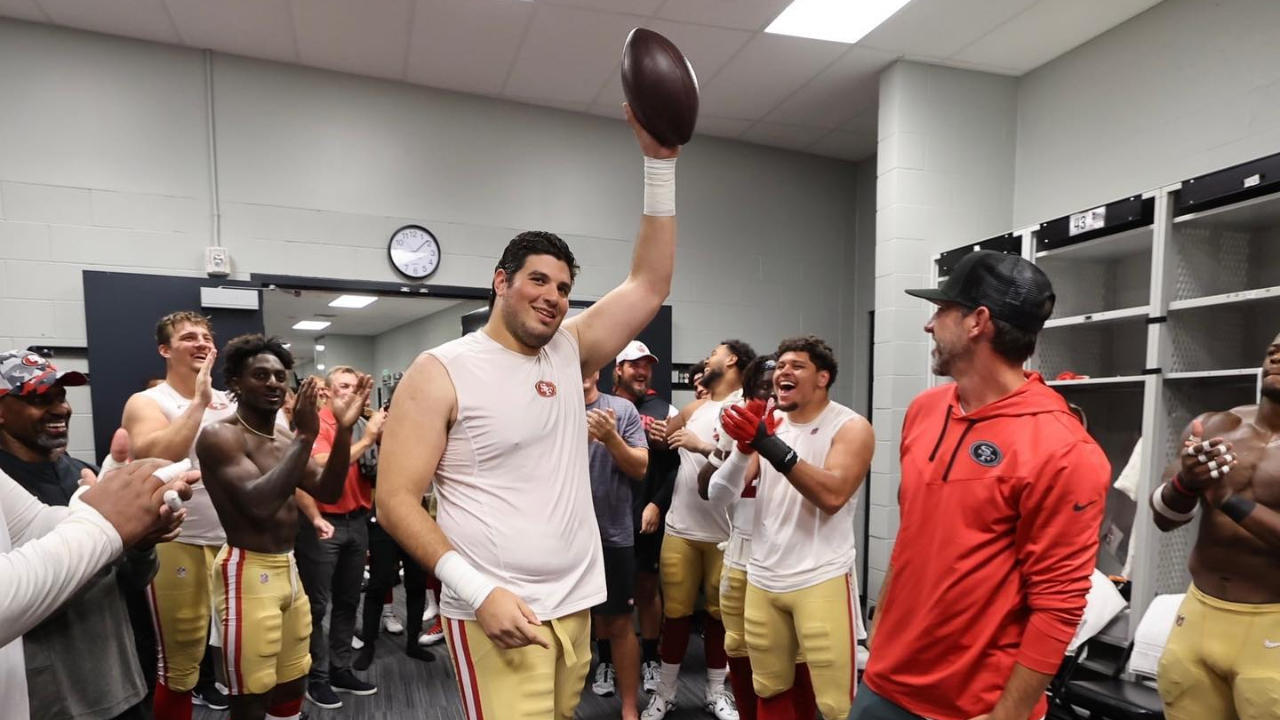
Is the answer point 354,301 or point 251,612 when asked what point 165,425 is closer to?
point 251,612

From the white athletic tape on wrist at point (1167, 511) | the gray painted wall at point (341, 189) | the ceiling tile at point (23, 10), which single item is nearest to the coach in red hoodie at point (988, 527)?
the white athletic tape on wrist at point (1167, 511)

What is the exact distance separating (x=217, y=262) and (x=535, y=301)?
3.32 meters

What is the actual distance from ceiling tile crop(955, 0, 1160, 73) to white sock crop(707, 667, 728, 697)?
3.89m

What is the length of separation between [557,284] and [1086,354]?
3.29 metres

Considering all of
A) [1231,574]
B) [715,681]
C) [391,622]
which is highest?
[1231,574]

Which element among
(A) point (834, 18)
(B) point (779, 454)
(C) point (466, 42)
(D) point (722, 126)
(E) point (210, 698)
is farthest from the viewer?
(D) point (722, 126)

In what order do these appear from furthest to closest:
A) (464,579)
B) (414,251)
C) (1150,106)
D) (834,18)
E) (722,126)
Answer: (722,126) → (414,251) → (834,18) → (1150,106) → (464,579)

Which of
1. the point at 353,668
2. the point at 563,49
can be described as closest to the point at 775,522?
the point at 353,668

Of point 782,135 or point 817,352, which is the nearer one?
point 817,352

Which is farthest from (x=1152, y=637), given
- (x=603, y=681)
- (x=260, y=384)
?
(x=260, y=384)

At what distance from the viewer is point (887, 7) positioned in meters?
3.56

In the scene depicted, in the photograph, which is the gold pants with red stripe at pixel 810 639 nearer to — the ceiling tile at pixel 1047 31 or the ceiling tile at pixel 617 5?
the ceiling tile at pixel 617 5

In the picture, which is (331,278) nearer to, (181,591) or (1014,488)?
(181,591)

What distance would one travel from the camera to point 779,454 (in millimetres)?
2154
